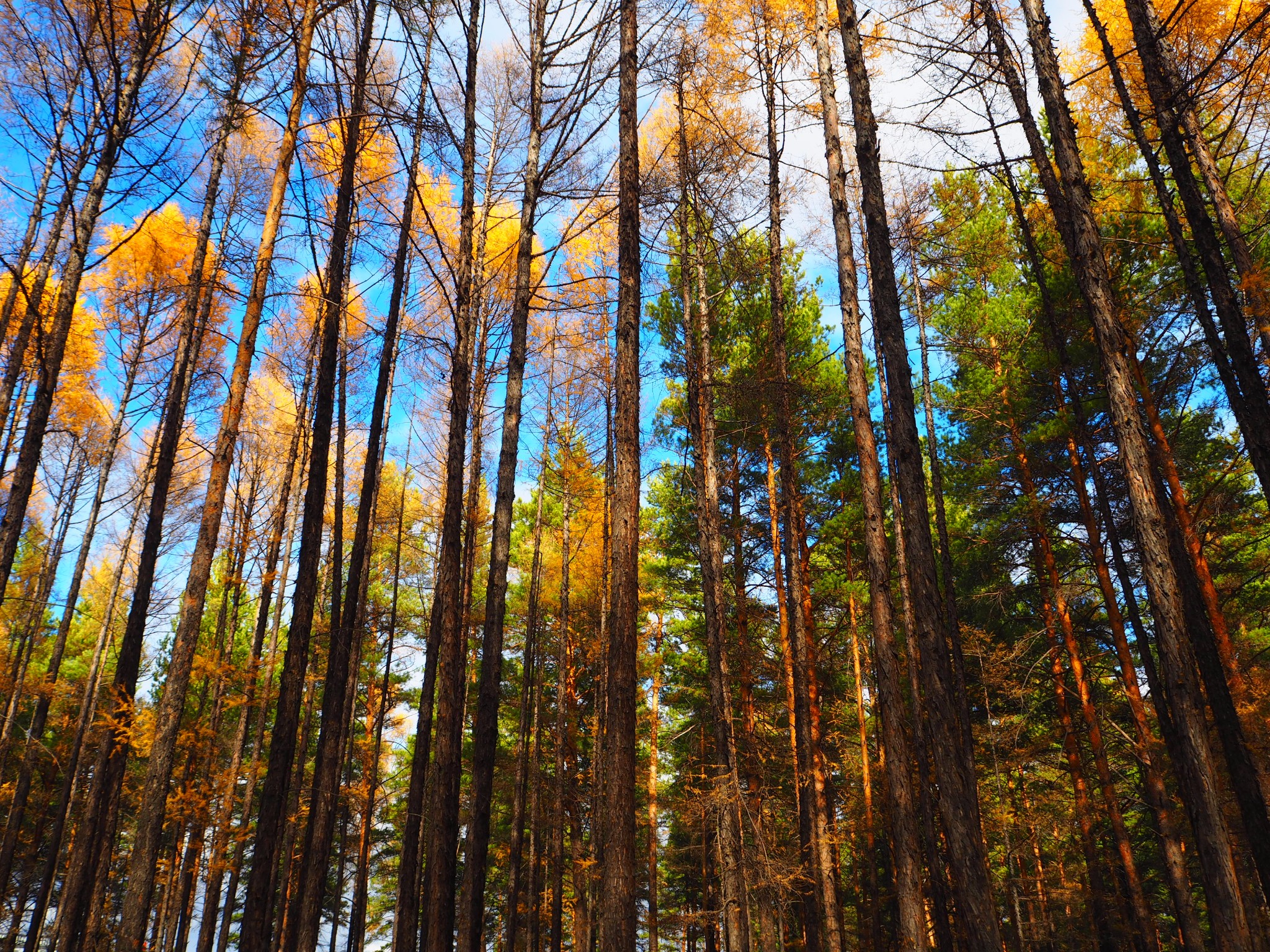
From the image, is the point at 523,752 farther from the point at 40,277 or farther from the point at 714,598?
the point at 40,277

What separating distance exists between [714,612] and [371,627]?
13.3 meters

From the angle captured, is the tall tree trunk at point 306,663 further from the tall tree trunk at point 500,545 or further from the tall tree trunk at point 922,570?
the tall tree trunk at point 922,570

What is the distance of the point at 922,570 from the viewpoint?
614 centimetres

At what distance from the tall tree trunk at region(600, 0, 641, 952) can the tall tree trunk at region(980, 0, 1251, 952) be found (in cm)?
415

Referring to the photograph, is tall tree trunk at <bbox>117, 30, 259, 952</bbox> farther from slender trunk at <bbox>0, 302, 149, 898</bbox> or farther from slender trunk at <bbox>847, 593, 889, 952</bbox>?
slender trunk at <bbox>847, 593, 889, 952</bbox>

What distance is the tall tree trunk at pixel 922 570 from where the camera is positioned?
5.30 meters

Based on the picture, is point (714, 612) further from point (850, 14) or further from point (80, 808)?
point (80, 808)

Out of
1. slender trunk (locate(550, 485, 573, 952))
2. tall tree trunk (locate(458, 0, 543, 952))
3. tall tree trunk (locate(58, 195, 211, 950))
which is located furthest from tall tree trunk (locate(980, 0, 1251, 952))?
slender trunk (locate(550, 485, 573, 952))

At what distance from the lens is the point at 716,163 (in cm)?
1103

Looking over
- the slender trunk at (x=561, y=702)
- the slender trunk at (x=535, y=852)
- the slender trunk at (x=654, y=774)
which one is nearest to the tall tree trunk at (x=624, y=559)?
the slender trunk at (x=561, y=702)

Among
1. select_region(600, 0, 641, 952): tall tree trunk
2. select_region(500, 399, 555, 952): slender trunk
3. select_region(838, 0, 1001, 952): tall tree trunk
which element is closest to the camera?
select_region(600, 0, 641, 952): tall tree trunk

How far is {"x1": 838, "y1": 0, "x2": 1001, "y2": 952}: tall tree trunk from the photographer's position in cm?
530

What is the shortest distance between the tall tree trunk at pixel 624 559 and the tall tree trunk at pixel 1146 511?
4146mm

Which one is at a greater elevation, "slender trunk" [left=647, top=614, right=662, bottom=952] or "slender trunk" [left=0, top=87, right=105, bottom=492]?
"slender trunk" [left=0, top=87, right=105, bottom=492]
